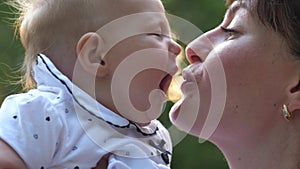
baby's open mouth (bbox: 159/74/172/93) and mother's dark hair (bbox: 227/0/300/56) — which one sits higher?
mother's dark hair (bbox: 227/0/300/56)

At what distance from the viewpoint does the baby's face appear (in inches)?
48.6

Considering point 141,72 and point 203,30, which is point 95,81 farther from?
point 203,30

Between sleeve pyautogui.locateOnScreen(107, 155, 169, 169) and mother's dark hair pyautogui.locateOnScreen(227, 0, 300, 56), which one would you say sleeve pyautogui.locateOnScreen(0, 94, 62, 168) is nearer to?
sleeve pyautogui.locateOnScreen(107, 155, 169, 169)

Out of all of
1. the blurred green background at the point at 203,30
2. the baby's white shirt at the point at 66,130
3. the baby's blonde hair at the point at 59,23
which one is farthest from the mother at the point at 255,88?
the blurred green background at the point at 203,30

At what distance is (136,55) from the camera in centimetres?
124

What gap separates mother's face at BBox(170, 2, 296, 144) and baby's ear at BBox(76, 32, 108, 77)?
6.5 inches

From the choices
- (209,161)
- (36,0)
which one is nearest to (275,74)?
(36,0)

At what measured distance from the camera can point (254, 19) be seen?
46.4 inches

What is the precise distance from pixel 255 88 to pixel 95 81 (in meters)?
0.31

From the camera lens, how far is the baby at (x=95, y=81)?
114 centimetres

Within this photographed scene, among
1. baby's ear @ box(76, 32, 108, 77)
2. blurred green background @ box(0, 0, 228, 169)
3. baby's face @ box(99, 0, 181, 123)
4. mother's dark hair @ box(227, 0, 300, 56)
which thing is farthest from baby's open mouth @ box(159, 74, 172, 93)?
blurred green background @ box(0, 0, 228, 169)

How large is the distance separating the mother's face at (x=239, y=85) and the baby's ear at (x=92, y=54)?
16cm

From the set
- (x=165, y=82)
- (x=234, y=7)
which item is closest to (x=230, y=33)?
(x=234, y=7)

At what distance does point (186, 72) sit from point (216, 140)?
0.14m
